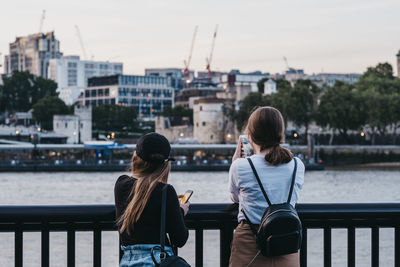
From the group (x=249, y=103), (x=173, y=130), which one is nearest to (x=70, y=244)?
(x=249, y=103)

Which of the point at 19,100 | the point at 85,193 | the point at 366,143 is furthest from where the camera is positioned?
the point at 19,100

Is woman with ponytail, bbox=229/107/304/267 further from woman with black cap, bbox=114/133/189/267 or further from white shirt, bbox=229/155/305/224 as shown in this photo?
woman with black cap, bbox=114/133/189/267

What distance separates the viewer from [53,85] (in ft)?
406

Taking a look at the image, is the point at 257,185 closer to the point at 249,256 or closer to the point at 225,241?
Answer: the point at 249,256

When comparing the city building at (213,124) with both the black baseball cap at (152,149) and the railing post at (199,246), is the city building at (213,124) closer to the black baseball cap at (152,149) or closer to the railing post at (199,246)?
the railing post at (199,246)

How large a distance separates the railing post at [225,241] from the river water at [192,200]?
1370cm

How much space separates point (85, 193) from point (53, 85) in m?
85.1

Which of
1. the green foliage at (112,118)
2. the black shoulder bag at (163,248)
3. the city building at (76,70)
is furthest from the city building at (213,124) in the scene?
the city building at (76,70)

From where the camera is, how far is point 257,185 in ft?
12.4

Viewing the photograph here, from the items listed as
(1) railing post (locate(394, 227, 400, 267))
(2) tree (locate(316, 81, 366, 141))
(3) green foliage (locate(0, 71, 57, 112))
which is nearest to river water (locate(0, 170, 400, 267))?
(1) railing post (locate(394, 227, 400, 267))

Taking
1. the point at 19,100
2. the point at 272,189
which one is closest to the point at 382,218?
the point at 272,189

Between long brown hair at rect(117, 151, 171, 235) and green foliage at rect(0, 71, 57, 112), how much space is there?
116655 mm

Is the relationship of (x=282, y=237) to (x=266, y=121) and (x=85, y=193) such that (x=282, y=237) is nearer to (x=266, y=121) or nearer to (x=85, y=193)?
(x=266, y=121)

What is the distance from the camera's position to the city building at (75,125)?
96.3 metres
